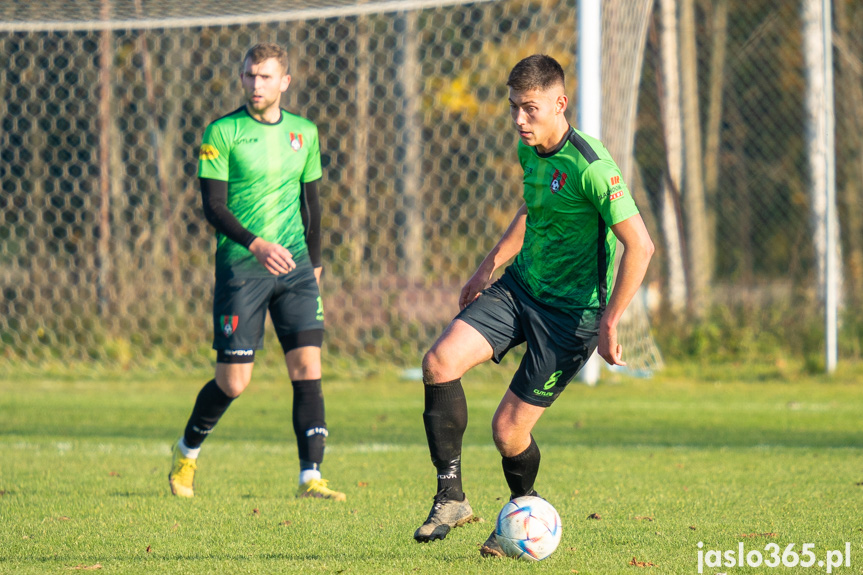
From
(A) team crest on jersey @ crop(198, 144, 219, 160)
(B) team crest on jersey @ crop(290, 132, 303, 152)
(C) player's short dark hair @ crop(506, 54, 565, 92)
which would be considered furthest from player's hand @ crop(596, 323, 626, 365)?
(A) team crest on jersey @ crop(198, 144, 219, 160)

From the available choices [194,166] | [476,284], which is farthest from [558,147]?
[194,166]

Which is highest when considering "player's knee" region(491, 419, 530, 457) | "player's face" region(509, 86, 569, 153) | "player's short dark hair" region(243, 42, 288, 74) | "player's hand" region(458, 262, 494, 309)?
"player's short dark hair" region(243, 42, 288, 74)

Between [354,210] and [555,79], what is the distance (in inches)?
326

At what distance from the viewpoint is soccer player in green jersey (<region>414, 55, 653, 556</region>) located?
12.1ft

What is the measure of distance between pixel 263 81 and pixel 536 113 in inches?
68.3

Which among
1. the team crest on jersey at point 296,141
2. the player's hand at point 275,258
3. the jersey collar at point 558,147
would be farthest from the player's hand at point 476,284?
the team crest on jersey at point 296,141

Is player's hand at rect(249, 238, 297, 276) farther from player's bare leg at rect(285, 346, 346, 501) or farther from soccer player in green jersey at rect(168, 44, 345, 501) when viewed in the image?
player's bare leg at rect(285, 346, 346, 501)

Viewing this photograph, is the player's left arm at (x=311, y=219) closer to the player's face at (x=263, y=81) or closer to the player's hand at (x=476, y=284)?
the player's face at (x=263, y=81)

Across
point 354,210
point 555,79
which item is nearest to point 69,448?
point 555,79

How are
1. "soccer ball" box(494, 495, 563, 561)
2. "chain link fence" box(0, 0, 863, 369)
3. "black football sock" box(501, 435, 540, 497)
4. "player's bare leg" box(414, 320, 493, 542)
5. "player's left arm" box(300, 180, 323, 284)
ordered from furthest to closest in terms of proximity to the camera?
"chain link fence" box(0, 0, 863, 369) < "player's left arm" box(300, 180, 323, 284) < "black football sock" box(501, 435, 540, 497) < "player's bare leg" box(414, 320, 493, 542) < "soccer ball" box(494, 495, 563, 561)

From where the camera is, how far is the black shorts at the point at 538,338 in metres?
3.78

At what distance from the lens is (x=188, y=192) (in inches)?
488

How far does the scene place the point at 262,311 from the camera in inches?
198

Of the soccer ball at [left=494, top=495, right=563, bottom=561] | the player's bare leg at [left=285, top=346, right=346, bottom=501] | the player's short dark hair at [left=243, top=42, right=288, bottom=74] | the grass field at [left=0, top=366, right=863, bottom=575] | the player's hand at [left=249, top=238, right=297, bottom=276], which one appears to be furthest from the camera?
the player's bare leg at [left=285, top=346, right=346, bottom=501]
